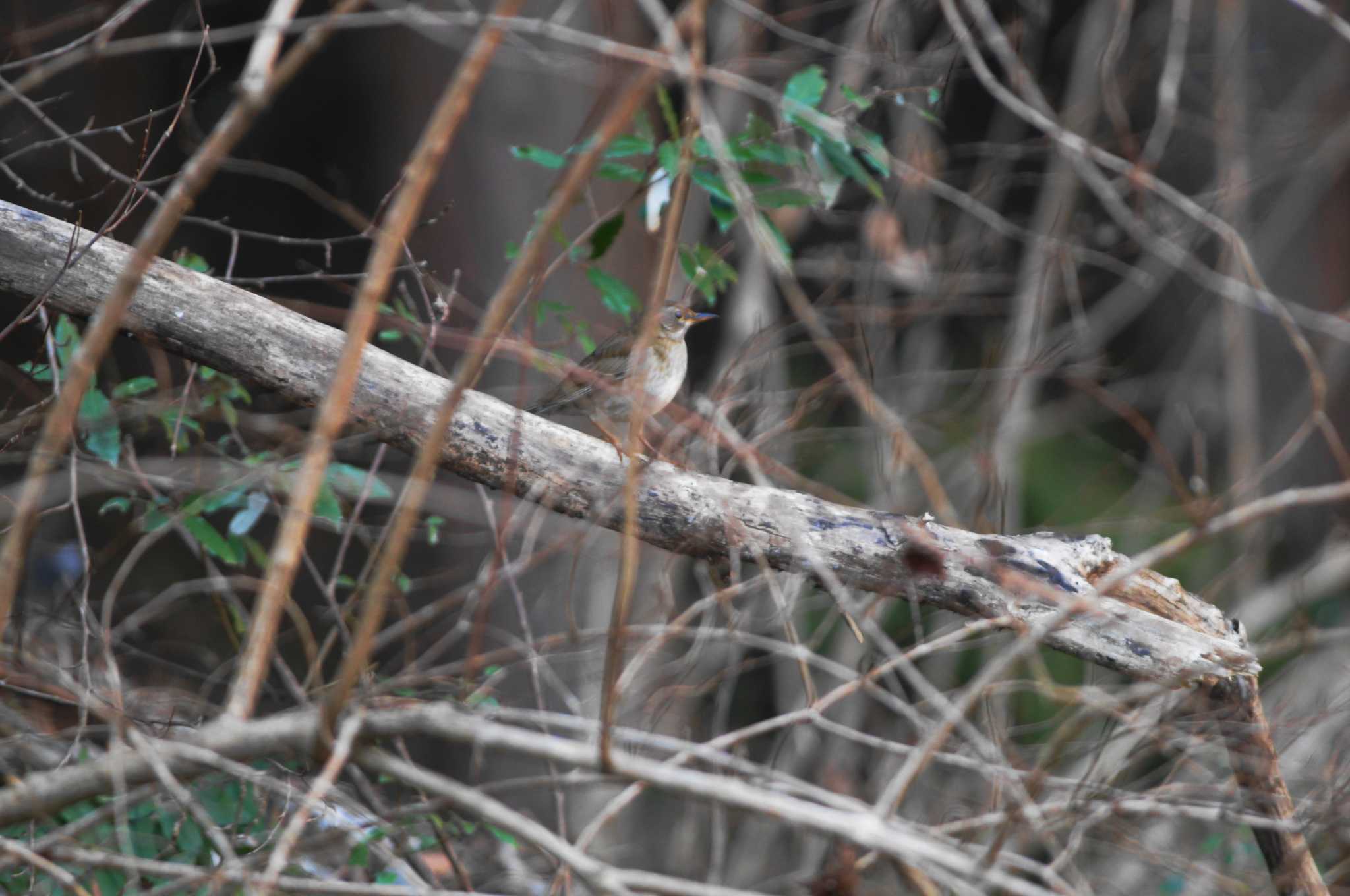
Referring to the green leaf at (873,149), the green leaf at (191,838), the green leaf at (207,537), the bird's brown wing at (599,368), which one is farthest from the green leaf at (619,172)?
the green leaf at (191,838)

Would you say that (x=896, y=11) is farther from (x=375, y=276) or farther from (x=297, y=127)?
(x=375, y=276)

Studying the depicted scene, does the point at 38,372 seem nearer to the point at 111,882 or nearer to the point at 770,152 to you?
the point at 111,882

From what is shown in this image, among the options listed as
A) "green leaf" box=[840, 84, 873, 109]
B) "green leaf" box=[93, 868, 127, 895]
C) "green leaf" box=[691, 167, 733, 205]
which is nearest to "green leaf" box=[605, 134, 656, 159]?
"green leaf" box=[691, 167, 733, 205]

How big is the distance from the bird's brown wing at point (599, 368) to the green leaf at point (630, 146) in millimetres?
843

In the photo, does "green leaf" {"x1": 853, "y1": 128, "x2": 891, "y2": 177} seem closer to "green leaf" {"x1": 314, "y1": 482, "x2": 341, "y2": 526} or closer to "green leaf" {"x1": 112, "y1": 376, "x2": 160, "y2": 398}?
"green leaf" {"x1": 314, "y1": 482, "x2": 341, "y2": 526}

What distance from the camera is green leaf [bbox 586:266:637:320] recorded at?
337cm

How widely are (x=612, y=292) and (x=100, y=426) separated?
4.89ft

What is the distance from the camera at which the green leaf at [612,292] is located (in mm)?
3373

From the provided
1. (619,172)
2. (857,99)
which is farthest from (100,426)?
(857,99)

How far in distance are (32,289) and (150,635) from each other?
3600 mm

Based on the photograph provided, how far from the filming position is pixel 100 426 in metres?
2.93

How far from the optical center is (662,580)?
11.2 feet

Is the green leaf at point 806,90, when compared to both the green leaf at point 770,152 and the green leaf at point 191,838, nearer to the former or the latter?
the green leaf at point 770,152

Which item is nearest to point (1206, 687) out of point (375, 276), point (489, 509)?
point (489, 509)
